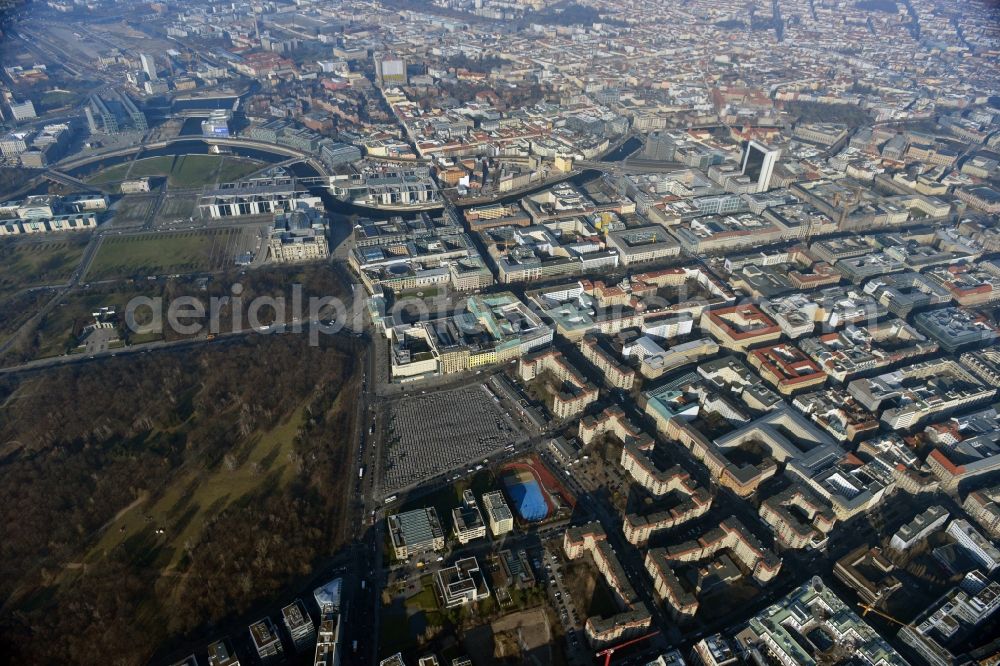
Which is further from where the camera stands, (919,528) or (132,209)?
(132,209)

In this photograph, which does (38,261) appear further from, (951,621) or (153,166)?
(951,621)

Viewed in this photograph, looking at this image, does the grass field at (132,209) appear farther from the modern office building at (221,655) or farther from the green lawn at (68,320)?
the modern office building at (221,655)

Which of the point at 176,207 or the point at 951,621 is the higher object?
the point at 176,207

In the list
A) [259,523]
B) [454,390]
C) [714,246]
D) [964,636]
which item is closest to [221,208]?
[454,390]

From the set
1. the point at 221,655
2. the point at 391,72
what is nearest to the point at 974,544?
the point at 221,655

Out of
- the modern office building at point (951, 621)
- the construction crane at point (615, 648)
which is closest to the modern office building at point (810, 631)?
the modern office building at point (951, 621)
